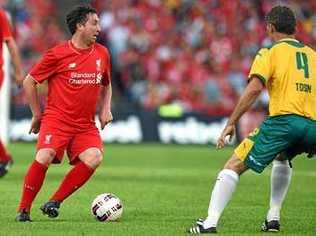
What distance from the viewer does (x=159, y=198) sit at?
40.7 feet

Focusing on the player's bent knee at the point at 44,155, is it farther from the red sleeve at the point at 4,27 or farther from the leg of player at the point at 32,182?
the red sleeve at the point at 4,27

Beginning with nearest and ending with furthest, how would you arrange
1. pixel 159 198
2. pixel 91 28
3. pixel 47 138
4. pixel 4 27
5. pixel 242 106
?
pixel 242 106 → pixel 47 138 → pixel 91 28 → pixel 159 198 → pixel 4 27

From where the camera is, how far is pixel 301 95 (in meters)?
8.88

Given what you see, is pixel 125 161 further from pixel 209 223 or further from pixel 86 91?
pixel 209 223

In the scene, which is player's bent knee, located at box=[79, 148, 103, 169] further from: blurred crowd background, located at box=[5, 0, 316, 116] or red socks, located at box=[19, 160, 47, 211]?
blurred crowd background, located at box=[5, 0, 316, 116]

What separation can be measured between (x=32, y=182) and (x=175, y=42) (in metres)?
17.2

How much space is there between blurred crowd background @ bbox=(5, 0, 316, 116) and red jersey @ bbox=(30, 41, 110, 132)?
15102 millimetres

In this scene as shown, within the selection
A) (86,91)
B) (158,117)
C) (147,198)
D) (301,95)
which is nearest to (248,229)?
(301,95)

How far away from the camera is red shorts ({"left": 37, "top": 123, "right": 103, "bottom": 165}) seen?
32.2 feet

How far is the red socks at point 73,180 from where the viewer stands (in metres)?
9.88

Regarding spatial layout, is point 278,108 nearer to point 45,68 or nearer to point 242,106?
point 242,106

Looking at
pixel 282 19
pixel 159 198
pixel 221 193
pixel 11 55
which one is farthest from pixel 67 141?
pixel 11 55

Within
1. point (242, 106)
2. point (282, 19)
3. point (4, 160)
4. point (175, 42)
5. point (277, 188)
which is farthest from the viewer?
point (175, 42)

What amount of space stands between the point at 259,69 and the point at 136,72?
17.8 meters
